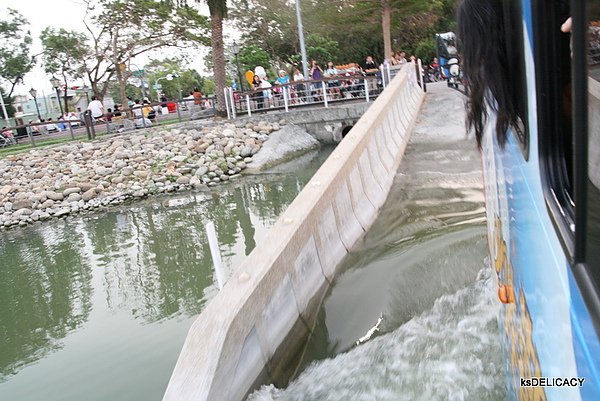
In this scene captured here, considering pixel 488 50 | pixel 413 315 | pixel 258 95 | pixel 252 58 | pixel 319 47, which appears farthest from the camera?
pixel 319 47

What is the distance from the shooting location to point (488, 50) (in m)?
1.87

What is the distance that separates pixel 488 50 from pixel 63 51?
3691cm

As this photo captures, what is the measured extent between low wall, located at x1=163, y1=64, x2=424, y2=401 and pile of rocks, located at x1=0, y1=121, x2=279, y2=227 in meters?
9.97

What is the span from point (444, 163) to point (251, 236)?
3.92m

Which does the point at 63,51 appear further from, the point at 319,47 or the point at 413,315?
the point at 413,315

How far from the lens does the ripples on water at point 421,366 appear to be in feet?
10.8

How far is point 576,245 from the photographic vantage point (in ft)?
3.82

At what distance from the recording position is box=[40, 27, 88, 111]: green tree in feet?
111

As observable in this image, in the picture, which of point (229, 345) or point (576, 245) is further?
point (229, 345)

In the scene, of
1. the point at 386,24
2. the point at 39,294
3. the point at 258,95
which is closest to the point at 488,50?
the point at 39,294

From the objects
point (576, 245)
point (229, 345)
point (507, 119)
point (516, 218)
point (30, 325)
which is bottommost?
point (30, 325)

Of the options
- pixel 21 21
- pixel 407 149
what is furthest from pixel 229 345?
pixel 21 21

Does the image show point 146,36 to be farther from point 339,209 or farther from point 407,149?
point 339,209

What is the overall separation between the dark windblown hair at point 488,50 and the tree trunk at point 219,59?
20.6m
